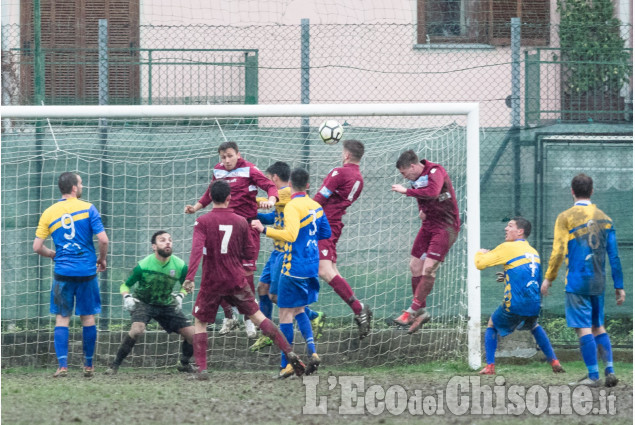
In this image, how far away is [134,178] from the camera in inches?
374

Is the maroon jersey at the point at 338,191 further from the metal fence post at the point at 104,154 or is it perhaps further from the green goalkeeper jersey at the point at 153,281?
the metal fence post at the point at 104,154

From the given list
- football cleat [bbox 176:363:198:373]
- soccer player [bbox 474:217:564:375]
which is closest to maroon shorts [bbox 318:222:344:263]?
soccer player [bbox 474:217:564:375]

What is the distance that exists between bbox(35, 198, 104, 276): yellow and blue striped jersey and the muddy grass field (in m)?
0.96

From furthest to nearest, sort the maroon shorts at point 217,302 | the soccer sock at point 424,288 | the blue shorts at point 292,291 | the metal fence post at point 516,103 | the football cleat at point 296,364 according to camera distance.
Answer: the metal fence post at point 516,103, the soccer sock at point 424,288, the blue shorts at point 292,291, the maroon shorts at point 217,302, the football cleat at point 296,364

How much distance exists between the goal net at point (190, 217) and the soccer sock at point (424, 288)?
364mm

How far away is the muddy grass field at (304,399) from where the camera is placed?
602cm

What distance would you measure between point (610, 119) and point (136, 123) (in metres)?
4.90

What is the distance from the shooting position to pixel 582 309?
24.1ft

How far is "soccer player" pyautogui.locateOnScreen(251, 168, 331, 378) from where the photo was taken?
7.74m

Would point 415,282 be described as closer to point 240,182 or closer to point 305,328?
point 305,328

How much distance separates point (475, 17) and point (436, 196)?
5.33 meters

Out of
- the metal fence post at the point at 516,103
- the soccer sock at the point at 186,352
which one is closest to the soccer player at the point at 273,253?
the soccer sock at the point at 186,352

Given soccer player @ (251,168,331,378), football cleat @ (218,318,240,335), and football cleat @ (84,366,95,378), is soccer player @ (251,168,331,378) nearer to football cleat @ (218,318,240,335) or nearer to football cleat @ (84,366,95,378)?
football cleat @ (218,318,240,335)

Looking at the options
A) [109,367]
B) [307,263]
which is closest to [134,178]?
[109,367]
